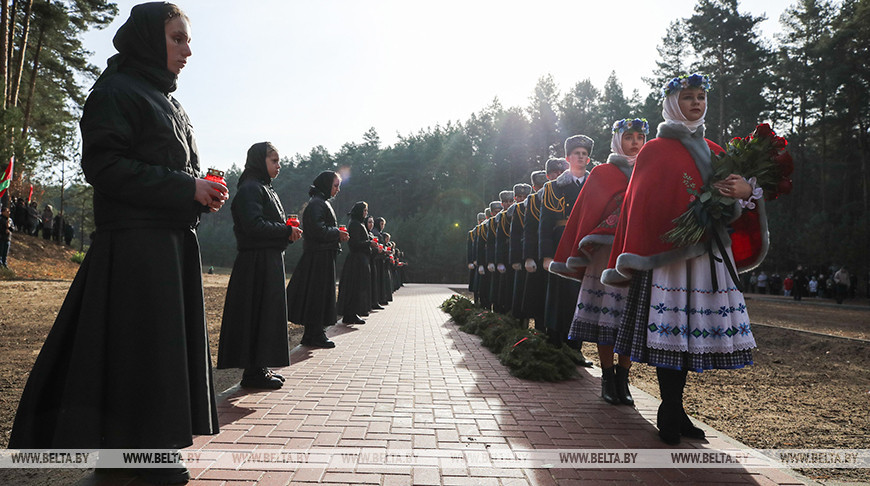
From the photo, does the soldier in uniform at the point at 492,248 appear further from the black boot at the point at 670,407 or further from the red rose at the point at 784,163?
the red rose at the point at 784,163

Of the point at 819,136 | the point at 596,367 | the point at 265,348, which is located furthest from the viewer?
the point at 819,136

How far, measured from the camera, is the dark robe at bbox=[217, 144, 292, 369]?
4605 millimetres

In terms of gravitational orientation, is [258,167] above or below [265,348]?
above

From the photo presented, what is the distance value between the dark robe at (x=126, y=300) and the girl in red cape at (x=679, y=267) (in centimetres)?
262

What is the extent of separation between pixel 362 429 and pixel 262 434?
622 mm

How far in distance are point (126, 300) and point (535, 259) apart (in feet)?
17.2

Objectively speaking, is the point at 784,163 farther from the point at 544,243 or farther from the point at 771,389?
the point at 771,389

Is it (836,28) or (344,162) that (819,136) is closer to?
(836,28)

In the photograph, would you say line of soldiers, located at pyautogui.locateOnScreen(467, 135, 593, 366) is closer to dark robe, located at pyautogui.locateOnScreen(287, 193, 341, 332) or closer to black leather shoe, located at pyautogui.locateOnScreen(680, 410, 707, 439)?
black leather shoe, located at pyautogui.locateOnScreen(680, 410, 707, 439)

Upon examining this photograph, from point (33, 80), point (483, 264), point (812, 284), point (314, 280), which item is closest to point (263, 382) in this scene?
point (314, 280)

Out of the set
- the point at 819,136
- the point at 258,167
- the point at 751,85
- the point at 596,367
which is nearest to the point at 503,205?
the point at 596,367

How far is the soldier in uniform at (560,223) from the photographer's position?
5684 millimetres

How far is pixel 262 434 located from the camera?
130 inches

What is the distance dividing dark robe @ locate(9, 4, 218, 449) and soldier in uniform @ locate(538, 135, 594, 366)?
4.00 m
